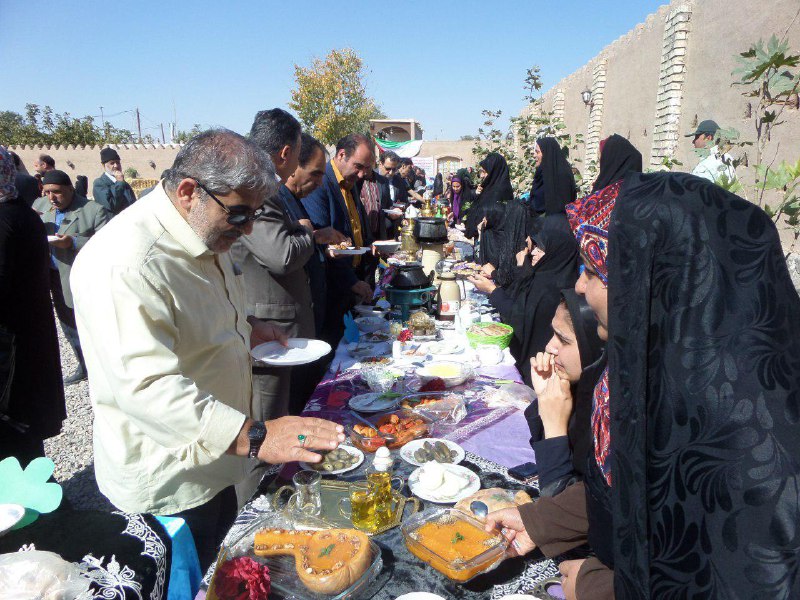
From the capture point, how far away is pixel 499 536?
1.28 m

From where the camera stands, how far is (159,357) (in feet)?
4.41

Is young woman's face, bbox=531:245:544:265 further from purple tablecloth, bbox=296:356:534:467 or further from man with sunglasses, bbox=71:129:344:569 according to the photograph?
man with sunglasses, bbox=71:129:344:569

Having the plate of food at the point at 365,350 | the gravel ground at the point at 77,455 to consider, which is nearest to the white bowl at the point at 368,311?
the plate of food at the point at 365,350

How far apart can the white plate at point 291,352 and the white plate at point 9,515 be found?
94 centimetres

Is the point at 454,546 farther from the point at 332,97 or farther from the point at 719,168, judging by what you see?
the point at 332,97

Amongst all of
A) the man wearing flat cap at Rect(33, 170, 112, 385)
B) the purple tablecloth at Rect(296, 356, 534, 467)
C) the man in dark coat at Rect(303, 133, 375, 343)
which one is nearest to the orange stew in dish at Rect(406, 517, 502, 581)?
the purple tablecloth at Rect(296, 356, 534, 467)

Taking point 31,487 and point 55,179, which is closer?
point 31,487

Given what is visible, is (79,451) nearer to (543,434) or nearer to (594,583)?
(543,434)

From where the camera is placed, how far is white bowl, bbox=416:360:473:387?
2404 mm

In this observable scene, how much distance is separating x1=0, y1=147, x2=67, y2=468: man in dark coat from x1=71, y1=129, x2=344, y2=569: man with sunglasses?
50.9 inches

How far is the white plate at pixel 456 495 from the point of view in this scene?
58.4 inches

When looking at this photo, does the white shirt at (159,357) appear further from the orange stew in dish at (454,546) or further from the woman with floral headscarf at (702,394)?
the woman with floral headscarf at (702,394)

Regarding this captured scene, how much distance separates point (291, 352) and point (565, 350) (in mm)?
1160

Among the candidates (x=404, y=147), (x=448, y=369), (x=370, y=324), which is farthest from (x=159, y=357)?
(x=404, y=147)
